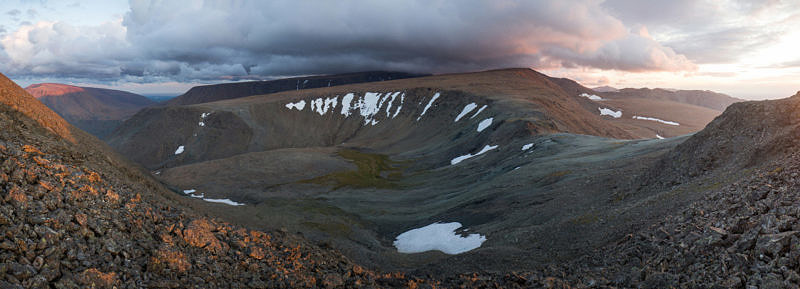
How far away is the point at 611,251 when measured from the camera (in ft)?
64.7

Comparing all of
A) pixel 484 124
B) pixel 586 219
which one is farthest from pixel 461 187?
pixel 484 124

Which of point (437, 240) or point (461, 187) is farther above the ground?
point (437, 240)

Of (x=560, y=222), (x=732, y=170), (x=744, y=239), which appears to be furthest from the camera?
(x=560, y=222)

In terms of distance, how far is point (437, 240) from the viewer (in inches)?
1497

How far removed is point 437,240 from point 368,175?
189 ft

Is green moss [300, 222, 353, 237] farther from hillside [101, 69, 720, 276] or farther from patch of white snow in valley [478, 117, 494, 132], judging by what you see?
patch of white snow in valley [478, 117, 494, 132]

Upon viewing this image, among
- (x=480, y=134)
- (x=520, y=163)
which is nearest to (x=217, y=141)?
(x=480, y=134)

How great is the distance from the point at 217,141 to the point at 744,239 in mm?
201321

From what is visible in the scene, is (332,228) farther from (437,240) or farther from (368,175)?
(368,175)

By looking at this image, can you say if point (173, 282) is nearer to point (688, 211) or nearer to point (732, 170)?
point (688, 211)

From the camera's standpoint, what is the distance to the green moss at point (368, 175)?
273 ft

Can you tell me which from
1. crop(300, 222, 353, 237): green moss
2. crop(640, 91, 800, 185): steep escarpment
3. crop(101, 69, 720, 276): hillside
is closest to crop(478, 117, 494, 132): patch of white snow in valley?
crop(101, 69, 720, 276): hillside

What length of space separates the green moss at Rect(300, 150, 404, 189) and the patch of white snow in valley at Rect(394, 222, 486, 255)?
119 feet

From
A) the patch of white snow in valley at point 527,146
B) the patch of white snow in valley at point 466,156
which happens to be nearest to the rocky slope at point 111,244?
the patch of white snow in valley at point 527,146
